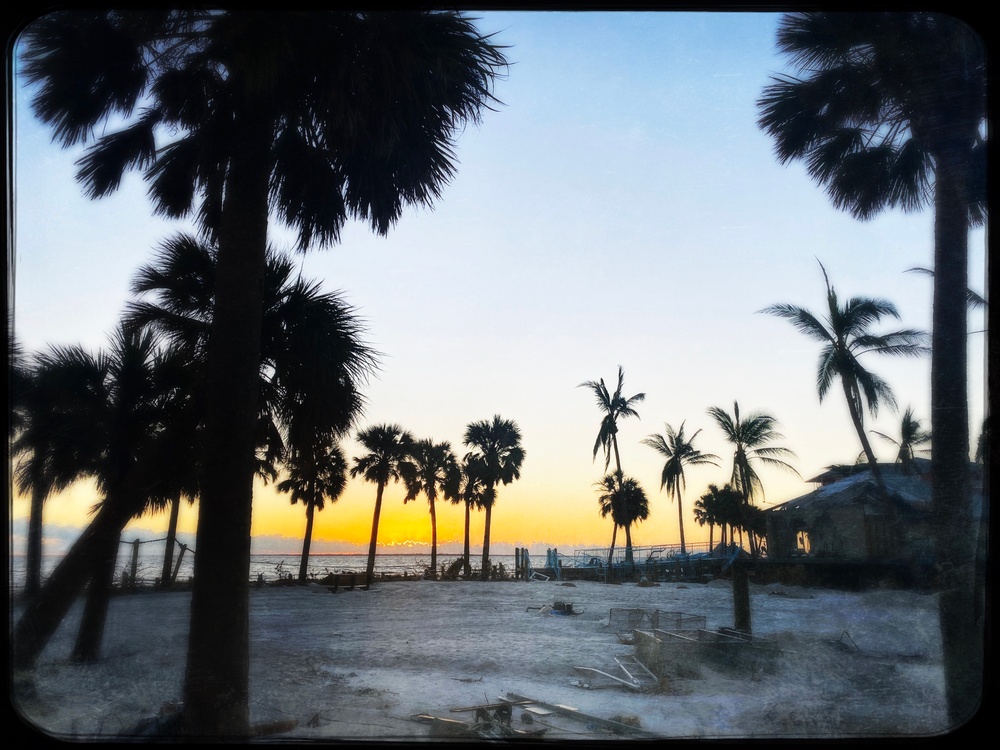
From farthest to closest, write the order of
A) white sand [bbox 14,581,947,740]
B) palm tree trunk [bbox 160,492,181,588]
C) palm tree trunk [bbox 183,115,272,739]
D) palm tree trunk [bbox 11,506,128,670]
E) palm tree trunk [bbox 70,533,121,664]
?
palm tree trunk [bbox 160,492,181,588] < palm tree trunk [bbox 183,115,272,739] < palm tree trunk [bbox 70,533,121,664] < white sand [bbox 14,581,947,740] < palm tree trunk [bbox 11,506,128,670]

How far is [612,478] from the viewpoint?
6363mm

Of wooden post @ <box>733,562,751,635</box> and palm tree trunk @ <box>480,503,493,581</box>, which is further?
palm tree trunk @ <box>480,503,493,581</box>

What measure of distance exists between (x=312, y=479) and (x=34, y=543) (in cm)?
258

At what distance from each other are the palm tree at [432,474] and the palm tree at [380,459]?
0.46ft

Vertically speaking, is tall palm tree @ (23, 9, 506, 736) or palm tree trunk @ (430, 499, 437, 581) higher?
tall palm tree @ (23, 9, 506, 736)

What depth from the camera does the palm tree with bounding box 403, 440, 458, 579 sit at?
7.13m

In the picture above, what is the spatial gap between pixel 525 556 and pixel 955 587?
6.10 m

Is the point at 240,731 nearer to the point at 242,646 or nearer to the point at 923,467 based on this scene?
the point at 242,646

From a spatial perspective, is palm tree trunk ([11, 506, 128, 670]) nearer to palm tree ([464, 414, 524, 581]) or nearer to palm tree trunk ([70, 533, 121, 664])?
palm tree trunk ([70, 533, 121, 664])

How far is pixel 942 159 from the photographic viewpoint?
4.03m

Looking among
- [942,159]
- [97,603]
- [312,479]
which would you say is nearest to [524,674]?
[312,479]

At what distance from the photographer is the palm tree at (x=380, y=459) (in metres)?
5.74

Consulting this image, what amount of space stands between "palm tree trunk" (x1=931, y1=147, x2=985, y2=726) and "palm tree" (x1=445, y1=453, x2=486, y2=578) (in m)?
4.99

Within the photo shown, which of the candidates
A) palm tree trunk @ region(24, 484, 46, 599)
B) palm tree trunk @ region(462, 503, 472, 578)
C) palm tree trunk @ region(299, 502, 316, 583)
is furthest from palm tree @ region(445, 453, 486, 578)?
palm tree trunk @ region(24, 484, 46, 599)
